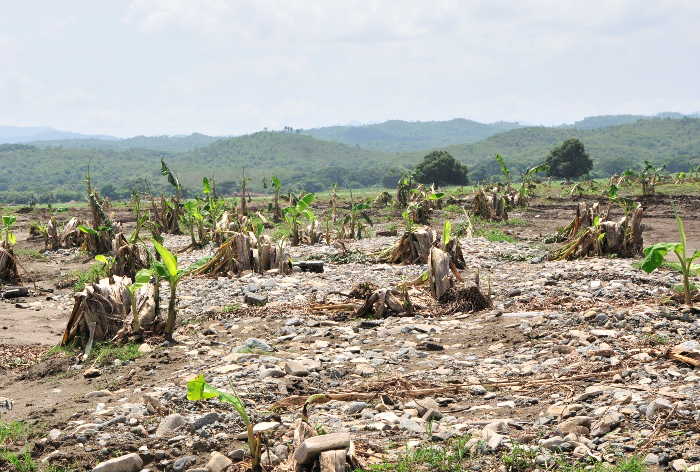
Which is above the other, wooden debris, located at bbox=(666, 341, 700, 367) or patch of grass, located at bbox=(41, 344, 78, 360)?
wooden debris, located at bbox=(666, 341, 700, 367)

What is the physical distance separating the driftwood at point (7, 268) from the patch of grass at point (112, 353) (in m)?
7.67

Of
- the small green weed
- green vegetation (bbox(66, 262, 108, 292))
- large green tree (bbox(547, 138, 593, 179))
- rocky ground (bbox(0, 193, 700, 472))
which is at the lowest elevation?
green vegetation (bbox(66, 262, 108, 292))

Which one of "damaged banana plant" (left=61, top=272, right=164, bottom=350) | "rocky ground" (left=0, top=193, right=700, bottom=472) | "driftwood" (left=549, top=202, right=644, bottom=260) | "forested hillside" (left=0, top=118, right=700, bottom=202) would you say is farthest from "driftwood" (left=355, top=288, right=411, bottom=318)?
"forested hillside" (left=0, top=118, right=700, bottom=202)

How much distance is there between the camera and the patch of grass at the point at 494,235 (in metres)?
19.2

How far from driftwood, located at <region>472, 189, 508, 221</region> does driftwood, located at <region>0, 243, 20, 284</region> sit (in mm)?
16205

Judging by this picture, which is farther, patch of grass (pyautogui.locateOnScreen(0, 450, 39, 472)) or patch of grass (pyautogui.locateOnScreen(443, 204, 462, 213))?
patch of grass (pyautogui.locateOnScreen(443, 204, 462, 213))

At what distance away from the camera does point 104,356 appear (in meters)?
8.31

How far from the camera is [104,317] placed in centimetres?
901

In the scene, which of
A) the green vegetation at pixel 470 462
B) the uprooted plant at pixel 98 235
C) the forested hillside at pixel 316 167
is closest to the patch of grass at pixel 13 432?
the green vegetation at pixel 470 462

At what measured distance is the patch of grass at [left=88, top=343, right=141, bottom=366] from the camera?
27.0 ft

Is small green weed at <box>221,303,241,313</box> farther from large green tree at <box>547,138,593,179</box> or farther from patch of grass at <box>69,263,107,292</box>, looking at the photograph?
large green tree at <box>547,138,593,179</box>

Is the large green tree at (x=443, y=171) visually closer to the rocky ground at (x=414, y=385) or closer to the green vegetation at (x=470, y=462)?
the rocky ground at (x=414, y=385)

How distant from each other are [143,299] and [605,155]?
169 metres

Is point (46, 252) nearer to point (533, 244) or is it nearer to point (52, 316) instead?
point (52, 316)
